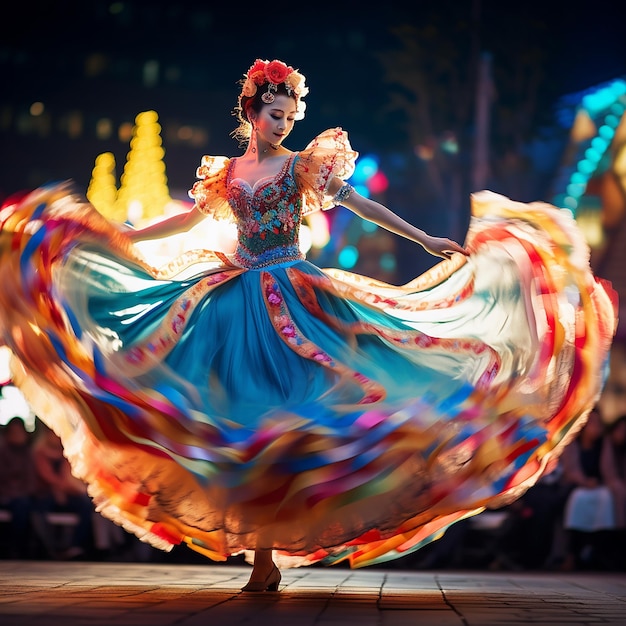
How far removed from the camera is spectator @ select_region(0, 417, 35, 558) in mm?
6113

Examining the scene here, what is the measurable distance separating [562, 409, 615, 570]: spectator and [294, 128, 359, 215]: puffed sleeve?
10.1ft

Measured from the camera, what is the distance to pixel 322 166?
11.6ft

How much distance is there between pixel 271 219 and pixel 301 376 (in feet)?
2.02

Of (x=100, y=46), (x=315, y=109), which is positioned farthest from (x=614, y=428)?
(x=100, y=46)

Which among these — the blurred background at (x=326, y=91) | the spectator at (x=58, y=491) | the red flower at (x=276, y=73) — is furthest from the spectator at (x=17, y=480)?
the red flower at (x=276, y=73)

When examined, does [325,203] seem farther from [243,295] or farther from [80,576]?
[80,576]

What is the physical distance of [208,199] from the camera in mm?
3805

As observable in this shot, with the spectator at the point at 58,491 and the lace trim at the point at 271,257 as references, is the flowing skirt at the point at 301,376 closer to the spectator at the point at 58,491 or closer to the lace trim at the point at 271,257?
the lace trim at the point at 271,257

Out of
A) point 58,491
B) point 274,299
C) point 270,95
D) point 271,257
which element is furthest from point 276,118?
point 58,491

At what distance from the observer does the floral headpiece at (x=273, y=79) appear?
3605mm

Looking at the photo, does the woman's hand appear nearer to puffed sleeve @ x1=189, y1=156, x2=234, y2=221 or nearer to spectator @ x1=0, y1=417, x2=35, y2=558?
puffed sleeve @ x1=189, y1=156, x2=234, y2=221

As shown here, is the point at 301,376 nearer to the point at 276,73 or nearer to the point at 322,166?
the point at 322,166

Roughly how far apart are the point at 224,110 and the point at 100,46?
0.84m

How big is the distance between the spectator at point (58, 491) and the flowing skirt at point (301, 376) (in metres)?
2.76
